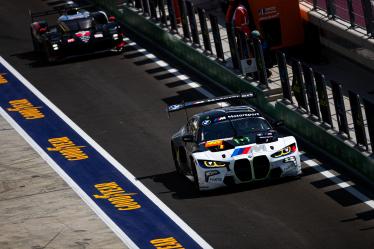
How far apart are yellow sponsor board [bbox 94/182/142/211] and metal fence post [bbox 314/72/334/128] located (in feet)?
15.8

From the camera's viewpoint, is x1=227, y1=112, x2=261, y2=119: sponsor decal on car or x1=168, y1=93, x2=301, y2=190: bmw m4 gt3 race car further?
x1=227, y1=112, x2=261, y2=119: sponsor decal on car

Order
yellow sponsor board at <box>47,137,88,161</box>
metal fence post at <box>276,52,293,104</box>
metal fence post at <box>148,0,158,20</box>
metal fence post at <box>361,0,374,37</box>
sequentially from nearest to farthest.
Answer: yellow sponsor board at <box>47,137,88,161</box> → metal fence post at <box>276,52,293,104</box> → metal fence post at <box>361,0,374,37</box> → metal fence post at <box>148,0,158,20</box>

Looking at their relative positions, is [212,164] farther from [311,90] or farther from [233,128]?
[311,90]

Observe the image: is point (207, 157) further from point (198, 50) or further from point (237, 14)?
point (198, 50)

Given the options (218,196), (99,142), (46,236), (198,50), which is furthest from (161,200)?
(198,50)

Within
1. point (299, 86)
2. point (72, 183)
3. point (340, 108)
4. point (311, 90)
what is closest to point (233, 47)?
point (299, 86)

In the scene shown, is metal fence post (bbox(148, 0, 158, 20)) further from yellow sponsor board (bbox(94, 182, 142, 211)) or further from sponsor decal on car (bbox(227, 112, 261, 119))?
sponsor decal on car (bbox(227, 112, 261, 119))

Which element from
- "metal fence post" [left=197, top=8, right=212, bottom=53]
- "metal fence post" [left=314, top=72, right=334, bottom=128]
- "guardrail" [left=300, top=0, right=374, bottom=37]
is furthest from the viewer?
"metal fence post" [left=197, top=8, right=212, bottom=53]

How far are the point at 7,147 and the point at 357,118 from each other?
907 centimetres

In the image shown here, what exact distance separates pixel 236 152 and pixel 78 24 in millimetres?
14271

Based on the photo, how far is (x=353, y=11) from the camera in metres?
31.1

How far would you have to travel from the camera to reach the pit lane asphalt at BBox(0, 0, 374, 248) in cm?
2183

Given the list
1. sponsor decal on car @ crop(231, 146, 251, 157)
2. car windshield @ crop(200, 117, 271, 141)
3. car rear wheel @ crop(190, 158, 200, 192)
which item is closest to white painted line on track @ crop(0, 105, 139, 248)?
car rear wheel @ crop(190, 158, 200, 192)

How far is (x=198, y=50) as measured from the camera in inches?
1396
